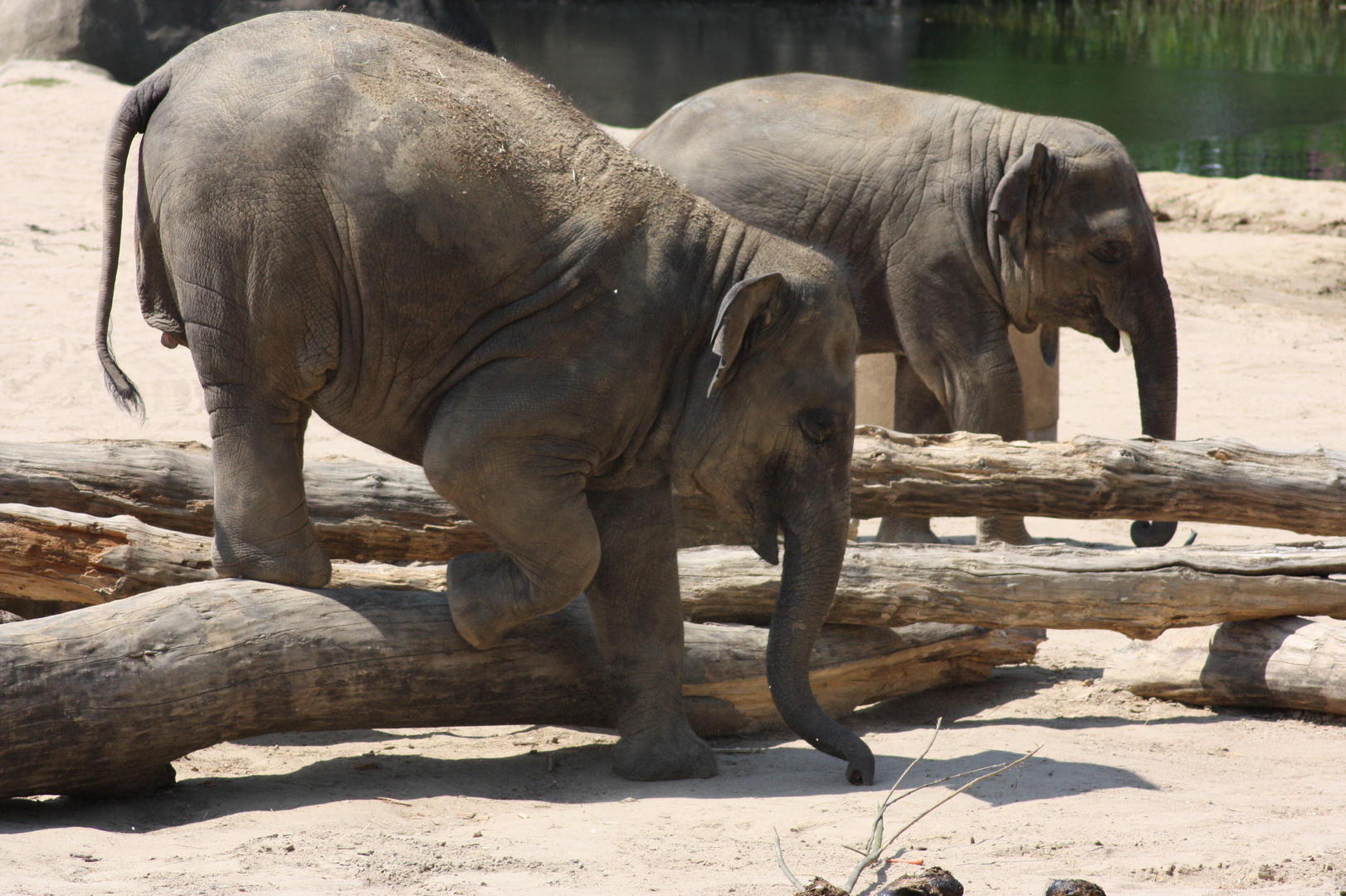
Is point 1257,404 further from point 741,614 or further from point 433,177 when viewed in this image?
point 433,177

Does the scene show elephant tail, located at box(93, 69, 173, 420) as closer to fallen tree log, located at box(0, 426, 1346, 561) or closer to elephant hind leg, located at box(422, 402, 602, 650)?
fallen tree log, located at box(0, 426, 1346, 561)

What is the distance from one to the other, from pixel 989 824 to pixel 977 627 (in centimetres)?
156

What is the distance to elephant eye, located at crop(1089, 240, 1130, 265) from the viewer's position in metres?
5.92

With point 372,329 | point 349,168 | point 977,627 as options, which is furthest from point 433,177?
point 977,627

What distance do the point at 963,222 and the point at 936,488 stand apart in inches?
58.6

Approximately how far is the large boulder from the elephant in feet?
45.3

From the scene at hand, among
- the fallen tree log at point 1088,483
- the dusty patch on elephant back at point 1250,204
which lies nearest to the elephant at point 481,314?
the fallen tree log at point 1088,483

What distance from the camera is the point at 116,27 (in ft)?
56.3

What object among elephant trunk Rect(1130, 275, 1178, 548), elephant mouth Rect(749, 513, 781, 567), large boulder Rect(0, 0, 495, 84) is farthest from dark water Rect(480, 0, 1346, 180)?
elephant mouth Rect(749, 513, 781, 567)

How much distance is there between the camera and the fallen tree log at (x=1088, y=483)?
16.4 feet

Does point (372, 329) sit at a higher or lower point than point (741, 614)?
higher

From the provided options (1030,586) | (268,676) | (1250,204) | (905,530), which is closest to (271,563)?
(268,676)

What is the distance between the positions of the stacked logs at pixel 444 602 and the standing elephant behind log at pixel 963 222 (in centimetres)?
93

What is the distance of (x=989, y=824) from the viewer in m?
3.30
